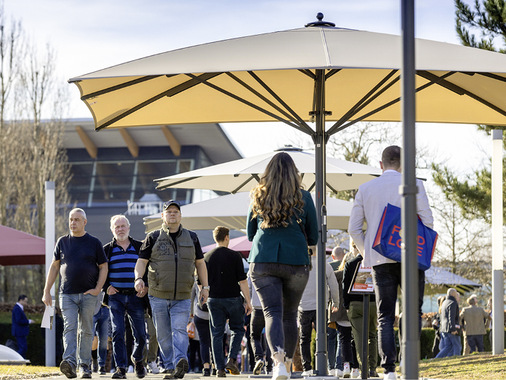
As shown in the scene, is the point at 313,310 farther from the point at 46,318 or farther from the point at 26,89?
the point at 26,89

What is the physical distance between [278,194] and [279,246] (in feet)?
1.36

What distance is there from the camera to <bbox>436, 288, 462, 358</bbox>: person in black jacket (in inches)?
877

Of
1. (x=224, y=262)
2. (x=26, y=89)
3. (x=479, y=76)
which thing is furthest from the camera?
(x=26, y=89)

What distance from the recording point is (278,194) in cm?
748

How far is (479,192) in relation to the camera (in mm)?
21953

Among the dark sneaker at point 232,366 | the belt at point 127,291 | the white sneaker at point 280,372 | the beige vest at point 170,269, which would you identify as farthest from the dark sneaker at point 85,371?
the white sneaker at point 280,372

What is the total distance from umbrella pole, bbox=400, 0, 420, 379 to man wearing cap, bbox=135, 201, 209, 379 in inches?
191

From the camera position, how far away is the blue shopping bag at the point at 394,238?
23.7 feet

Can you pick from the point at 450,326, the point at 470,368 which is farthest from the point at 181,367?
the point at 450,326

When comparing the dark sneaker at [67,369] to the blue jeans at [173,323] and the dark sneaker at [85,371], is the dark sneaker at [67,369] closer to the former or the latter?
the dark sneaker at [85,371]

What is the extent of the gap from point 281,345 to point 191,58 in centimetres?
248

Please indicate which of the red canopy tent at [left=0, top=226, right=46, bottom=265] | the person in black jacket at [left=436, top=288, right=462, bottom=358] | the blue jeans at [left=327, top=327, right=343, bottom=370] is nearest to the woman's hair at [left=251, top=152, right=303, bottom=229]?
the blue jeans at [left=327, top=327, right=343, bottom=370]

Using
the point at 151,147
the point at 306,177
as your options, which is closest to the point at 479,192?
the point at 306,177

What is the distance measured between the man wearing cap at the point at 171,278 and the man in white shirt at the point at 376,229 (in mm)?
2537
